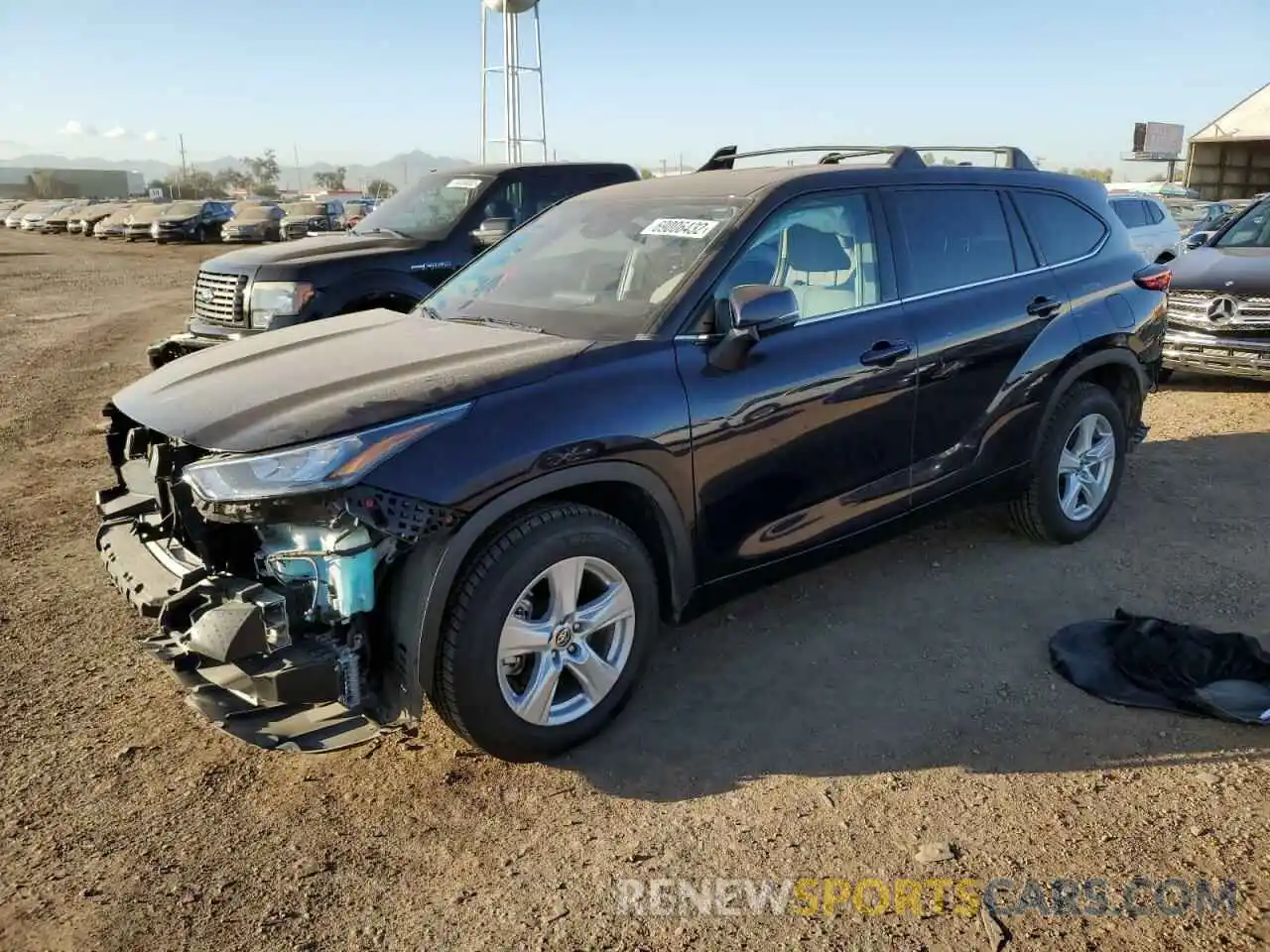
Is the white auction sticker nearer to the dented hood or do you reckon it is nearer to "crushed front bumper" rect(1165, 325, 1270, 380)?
the dented hood

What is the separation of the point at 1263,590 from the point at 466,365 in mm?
3669

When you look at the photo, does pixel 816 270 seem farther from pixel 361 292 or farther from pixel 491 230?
pixel 361 292

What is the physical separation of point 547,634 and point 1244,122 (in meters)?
45.7

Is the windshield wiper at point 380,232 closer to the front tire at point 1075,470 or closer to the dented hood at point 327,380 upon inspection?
the dented hood at point 327,380

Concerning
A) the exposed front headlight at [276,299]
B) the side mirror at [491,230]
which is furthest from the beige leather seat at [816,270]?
the exposed front headlight at [276,299]

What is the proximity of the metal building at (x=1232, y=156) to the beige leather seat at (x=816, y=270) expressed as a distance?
42.5 meters

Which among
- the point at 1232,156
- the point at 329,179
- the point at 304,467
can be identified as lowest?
the point at 304,467

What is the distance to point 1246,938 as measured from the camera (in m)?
2.41

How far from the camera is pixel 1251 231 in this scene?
29.6 feet

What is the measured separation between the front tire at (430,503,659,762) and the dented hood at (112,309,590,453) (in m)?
0.48

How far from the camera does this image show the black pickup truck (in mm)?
6867

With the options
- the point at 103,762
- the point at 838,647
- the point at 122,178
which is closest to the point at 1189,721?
the point at 838,647

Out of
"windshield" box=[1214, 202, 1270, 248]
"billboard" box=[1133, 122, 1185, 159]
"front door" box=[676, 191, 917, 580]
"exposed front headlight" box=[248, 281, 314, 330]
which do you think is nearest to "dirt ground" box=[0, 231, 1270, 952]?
"front door" box=[676, 191, 917, 580]

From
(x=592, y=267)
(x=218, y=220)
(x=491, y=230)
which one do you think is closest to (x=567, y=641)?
(x=592, y=267)
